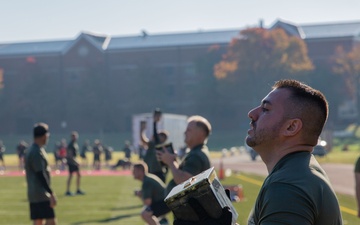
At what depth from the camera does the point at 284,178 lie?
3.53 metres

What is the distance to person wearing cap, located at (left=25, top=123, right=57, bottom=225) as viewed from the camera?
11156 millimetres

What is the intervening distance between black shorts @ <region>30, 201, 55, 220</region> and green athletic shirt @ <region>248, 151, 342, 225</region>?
26.1 ft

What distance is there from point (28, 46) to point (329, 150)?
5081 centimetres

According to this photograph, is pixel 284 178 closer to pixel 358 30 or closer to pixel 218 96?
pixel 218 96

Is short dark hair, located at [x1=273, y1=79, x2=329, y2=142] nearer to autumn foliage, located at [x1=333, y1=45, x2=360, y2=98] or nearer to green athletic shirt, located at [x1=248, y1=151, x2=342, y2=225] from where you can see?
green athletic shirt, located at [x1=248, y1=151, x2=342, y2=225]

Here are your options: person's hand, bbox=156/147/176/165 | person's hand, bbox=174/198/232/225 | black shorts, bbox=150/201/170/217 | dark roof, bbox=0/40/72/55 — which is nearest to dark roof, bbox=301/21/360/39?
dark roof, bbox=0/40/72/55

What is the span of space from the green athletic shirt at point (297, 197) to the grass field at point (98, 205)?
11377mm

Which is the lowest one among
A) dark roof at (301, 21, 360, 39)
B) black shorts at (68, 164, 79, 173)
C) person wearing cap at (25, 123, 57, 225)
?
black shorts at (68, 164, 79, 173)

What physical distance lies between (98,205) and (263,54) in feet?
229

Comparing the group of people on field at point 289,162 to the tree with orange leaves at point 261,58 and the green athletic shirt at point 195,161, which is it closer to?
the green athletic shirt at point 195,161

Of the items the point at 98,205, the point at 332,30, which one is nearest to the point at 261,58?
the point at 332,30

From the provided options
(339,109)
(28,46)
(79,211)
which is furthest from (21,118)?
(79,211)

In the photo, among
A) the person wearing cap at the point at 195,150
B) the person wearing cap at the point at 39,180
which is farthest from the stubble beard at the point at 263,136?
the person wearing cap at the point at 39,180

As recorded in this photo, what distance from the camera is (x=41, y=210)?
1134 cm
